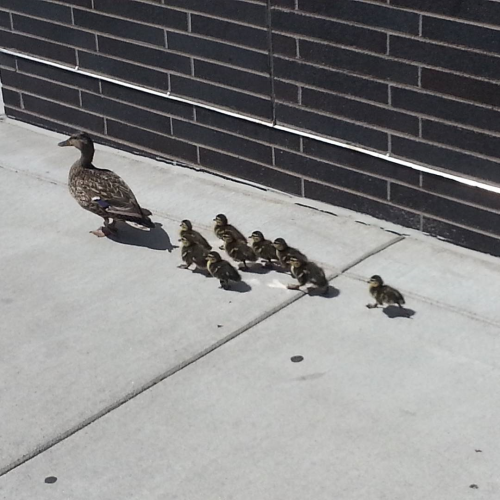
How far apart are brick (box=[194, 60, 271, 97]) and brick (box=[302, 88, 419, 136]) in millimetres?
408

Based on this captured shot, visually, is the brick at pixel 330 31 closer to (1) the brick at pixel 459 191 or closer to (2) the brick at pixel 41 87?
(1) the brick at pixel 459 191

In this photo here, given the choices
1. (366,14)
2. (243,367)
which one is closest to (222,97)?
(366,14)

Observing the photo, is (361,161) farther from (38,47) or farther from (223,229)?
(38,47)

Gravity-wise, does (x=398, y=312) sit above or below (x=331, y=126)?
below

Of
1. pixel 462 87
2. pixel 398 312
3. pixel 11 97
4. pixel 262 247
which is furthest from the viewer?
pixel 11 97

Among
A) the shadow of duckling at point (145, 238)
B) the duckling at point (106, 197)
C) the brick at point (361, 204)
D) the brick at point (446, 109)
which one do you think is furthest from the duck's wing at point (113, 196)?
the brick at point (446, 109)

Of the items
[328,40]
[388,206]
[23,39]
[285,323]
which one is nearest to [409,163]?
[388,206]

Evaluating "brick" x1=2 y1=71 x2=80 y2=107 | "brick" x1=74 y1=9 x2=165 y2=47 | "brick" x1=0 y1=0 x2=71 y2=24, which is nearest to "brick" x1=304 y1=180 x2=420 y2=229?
"brick" x1=74 y1=9 x2=165 y2=47

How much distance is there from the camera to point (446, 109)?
8.09m

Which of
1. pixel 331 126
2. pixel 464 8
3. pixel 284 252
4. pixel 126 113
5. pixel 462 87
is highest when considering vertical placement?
pixel 464 8

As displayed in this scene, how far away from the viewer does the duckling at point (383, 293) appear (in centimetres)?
740

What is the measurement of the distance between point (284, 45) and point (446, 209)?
178 cm

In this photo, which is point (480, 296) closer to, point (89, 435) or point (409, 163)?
point (409, 163)

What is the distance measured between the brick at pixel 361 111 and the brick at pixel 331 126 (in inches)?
2.4
